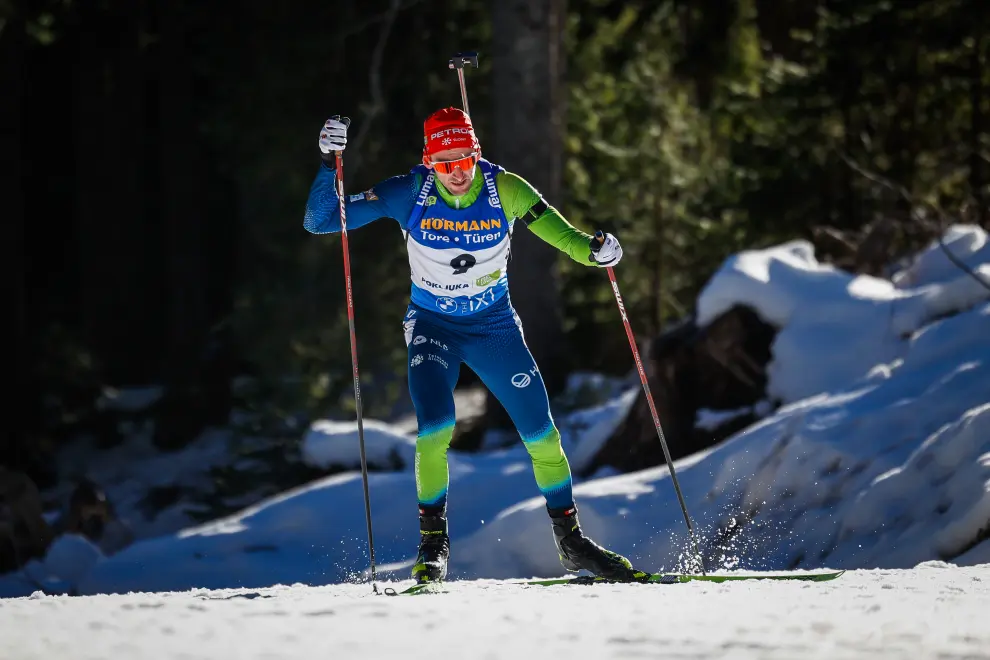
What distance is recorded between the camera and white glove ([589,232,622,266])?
23.6 ft

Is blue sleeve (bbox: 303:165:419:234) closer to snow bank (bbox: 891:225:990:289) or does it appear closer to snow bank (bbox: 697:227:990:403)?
snow bank (bbox: 697:227:990:403)

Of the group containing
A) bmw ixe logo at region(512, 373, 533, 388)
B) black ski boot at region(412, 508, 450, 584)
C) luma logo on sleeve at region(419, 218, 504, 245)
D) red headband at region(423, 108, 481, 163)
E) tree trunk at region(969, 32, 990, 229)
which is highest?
tree trunk at region(969, 32, 990, 229)

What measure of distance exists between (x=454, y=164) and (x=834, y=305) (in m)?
5.30

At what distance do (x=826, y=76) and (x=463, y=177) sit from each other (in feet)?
27.9

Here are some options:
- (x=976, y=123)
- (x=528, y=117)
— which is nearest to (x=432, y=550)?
(x=528, y=117)

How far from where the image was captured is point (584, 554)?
695 cm

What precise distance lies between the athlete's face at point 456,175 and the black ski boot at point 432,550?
1613 mm

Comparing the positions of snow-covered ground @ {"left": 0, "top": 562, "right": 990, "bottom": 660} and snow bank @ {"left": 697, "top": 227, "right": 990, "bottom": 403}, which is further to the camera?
snow bank @ {"left": 697, "top": 227, "right": 990, "bottom": 403}

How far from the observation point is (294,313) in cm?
1756

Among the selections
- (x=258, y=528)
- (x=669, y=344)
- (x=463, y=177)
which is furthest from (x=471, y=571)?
(x=463, y=177)

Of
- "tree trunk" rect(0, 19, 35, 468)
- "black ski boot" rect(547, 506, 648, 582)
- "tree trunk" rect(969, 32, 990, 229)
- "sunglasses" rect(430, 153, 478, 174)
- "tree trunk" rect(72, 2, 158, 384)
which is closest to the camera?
"black ski boot" rect(547, 506, 648, 582)

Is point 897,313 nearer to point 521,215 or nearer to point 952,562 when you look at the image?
point 952,562

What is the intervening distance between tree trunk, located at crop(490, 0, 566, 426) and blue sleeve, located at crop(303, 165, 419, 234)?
22.8ft

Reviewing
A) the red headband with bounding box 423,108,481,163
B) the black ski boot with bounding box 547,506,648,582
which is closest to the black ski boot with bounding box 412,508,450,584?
the black ski boot with bounding box 547,506,648,582
